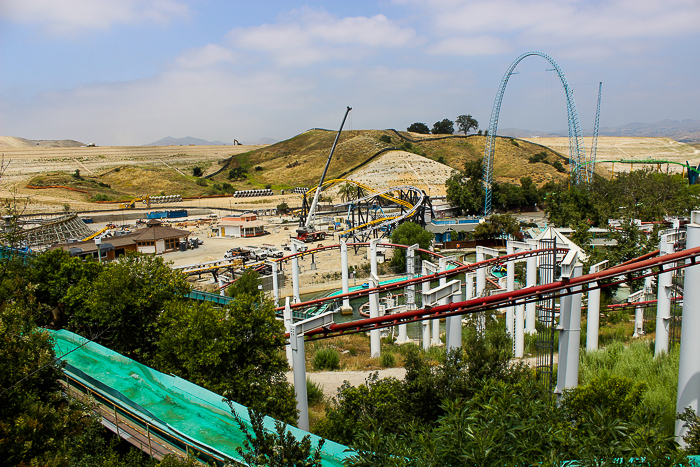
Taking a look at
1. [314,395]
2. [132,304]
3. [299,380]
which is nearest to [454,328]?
[299,380]

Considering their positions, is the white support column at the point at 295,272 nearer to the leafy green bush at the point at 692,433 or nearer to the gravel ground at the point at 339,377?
the gravel ground at the point at 339,377

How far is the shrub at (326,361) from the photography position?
18.9 meters

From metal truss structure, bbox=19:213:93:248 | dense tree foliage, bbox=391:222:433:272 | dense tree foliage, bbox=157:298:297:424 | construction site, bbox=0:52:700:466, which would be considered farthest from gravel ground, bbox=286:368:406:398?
metal truss structure, bbox=19:213:93:248

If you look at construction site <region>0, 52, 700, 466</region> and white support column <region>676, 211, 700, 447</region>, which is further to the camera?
construction site <region>0, 52, 700, 466</region>

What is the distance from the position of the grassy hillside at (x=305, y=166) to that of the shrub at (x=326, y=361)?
275 feet

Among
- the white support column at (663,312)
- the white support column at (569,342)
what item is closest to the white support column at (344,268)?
the white support column at (663,312)

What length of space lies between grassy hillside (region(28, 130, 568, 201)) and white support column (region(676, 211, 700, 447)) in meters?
89.8

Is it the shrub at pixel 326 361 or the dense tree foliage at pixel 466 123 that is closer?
the shrub at pixel 326 361

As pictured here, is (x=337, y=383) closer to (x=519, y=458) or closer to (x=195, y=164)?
(x=519, y=458)

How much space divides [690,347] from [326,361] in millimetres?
12656

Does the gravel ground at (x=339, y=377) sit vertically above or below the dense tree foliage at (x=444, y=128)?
below

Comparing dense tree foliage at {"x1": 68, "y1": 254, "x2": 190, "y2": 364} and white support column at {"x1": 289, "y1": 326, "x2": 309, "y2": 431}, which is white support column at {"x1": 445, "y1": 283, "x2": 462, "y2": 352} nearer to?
white support column at {"x1": 289, "y1": 326, "x2": 309, "y2": 431}

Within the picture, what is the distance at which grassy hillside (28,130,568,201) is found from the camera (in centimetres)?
10269

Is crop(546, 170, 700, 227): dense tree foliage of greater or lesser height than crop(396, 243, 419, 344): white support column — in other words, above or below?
above
